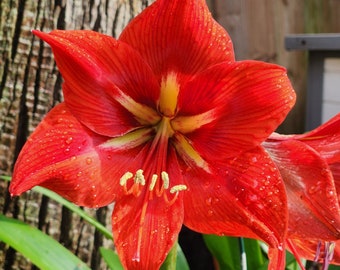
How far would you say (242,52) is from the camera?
244 centimetres

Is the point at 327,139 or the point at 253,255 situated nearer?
the point at 327,139

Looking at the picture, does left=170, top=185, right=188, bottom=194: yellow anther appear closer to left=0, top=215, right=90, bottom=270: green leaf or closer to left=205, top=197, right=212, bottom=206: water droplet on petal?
left=205, top=197, right=212, bottom=206: water droplet on petal

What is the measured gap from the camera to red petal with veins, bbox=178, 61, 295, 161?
61 centimetres

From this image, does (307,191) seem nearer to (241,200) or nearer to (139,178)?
(241,200)

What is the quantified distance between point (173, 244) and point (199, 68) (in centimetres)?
20

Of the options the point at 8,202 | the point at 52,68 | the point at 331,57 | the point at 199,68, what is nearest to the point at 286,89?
the point at 199,68

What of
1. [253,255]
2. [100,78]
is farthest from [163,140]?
[253,255]

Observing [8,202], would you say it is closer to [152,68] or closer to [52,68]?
[52,68]

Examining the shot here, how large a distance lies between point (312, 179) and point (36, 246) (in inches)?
19.1

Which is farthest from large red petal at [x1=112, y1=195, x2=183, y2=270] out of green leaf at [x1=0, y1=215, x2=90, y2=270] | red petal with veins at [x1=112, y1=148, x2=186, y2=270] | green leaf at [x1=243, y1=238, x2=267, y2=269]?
green leaf at [x1=243, y1=238, x2=267, y2=269]

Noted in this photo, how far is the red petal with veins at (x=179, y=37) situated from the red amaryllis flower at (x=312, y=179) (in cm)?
13

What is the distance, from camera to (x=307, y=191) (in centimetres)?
66

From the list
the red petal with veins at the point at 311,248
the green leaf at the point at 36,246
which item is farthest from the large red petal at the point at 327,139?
the green leaf at the point at 36,246

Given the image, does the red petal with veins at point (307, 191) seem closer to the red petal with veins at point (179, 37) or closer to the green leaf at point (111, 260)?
the red petal with veins at point (179, 37)
